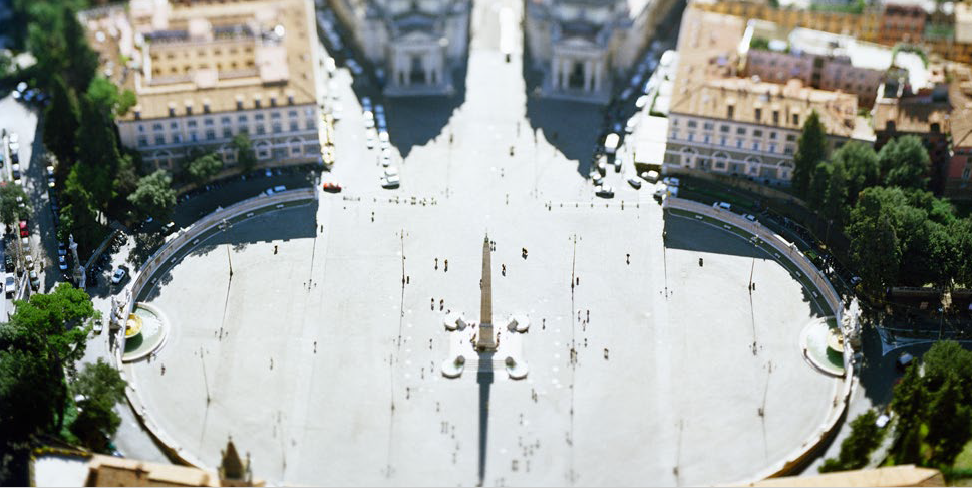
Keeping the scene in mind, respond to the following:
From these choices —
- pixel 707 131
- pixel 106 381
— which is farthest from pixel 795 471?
pixel 106 381

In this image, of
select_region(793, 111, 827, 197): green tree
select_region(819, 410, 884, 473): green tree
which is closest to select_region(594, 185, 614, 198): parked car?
select_region(793, 111, 827, 197): green tree

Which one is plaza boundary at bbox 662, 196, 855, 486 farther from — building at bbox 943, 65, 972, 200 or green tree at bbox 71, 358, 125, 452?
green tree at bbox 71, 358, 125, 452

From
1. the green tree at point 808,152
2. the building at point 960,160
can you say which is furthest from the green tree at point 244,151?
the building at point 960,160

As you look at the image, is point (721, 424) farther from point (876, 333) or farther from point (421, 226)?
point (421, 226)

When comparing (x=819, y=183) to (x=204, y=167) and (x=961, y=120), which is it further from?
(x=204, y=167)

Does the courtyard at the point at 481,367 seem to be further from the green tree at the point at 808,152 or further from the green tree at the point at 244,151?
the green tree at the point at 808,152

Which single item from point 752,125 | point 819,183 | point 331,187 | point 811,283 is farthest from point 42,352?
point 819,183
